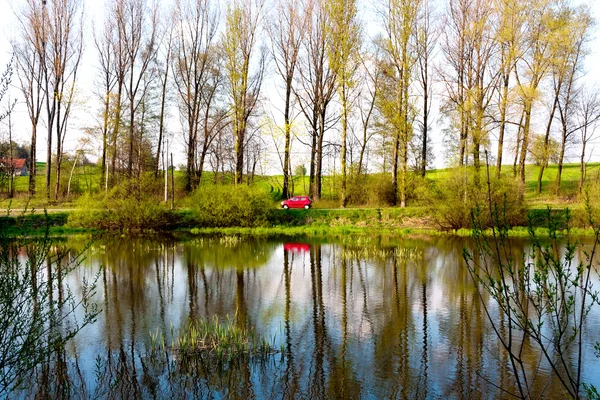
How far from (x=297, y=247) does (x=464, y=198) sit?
916 cm

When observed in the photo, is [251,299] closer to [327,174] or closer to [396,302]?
[396,302]

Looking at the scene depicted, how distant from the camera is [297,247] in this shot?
71.6 feet

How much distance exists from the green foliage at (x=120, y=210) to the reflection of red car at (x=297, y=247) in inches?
361

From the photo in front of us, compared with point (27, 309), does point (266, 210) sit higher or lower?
higher

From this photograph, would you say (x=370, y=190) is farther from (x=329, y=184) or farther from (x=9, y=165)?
(x=9, y=165)

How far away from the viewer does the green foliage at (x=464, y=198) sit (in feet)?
82.3

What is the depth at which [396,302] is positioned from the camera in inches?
440

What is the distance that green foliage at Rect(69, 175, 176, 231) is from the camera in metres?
27.6

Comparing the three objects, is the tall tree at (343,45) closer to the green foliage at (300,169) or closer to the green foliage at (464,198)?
the green foliage at (464,198)

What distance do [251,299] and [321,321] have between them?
97.3 inches

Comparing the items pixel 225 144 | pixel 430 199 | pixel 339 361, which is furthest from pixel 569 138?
pixel 339 361

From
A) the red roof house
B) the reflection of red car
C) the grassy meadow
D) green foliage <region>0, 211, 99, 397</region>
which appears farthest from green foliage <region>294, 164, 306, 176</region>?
green foliage <region>0, 211, 99, 397</region>

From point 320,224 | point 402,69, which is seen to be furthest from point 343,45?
point 320,224

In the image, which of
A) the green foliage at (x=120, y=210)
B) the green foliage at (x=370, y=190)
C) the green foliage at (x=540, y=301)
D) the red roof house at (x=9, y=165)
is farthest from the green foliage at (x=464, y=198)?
the red roof house at (x=9, y=165)
